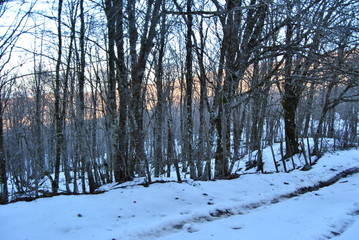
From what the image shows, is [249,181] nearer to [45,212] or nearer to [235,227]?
[235,227]

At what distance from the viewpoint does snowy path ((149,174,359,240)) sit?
2735 millimetres

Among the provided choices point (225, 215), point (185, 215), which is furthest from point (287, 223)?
point (185, 215)

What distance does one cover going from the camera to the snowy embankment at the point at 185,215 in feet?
8.93

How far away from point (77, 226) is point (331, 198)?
13.8ft

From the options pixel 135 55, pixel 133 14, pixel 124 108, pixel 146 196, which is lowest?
pixel 146 196

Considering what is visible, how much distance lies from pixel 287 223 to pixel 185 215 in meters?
1.29

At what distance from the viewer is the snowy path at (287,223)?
8.97 ft

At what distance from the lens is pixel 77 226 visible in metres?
2.81

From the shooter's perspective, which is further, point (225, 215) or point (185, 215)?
point (225, 215)

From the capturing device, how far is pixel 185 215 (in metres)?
3.34

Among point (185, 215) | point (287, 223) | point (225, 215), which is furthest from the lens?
point (225, 215)

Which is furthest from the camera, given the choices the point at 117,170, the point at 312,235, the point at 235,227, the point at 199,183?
the point at 117,170

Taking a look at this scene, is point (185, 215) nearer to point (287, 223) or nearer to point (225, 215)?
point (225, 215)

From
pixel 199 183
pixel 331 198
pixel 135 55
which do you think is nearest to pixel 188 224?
pixel 199 183
